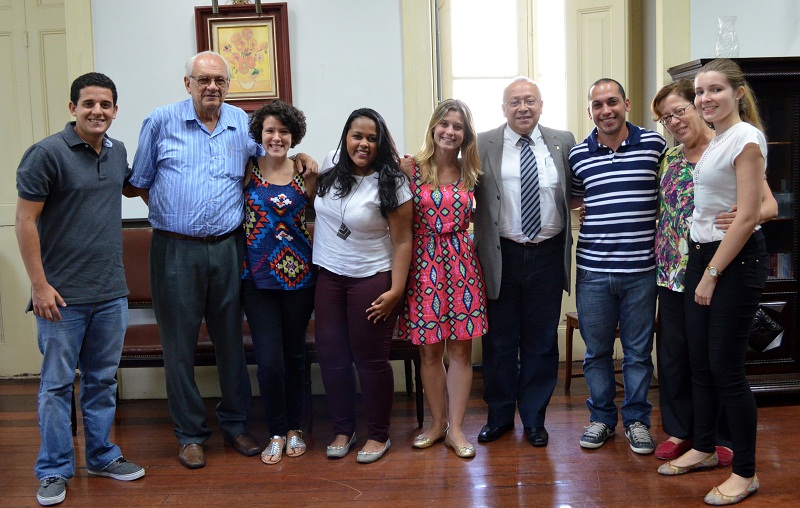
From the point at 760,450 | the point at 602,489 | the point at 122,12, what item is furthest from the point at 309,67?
the point at 760,450

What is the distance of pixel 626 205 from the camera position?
300 centimetres

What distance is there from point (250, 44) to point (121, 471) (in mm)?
2310

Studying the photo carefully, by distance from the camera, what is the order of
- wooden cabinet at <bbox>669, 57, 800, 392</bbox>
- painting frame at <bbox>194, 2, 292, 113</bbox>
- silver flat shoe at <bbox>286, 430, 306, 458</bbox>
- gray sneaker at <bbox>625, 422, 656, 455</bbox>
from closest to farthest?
1. gray sneaker at <bbox>625, 422, 656, 455</bbox>
2. silver flat shoe at <bbox>286, 430, 306, 458</bbox>
3. wooden cabinet at <bbox>669, 57, 800, 392</bbox>
4. painting frame at <bbox>194, 2, 292, 113</bbox>

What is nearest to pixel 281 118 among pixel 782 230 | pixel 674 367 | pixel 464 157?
pixel 464 157

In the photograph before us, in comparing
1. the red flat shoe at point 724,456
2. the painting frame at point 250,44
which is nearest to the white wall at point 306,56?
the painting frame at point 250,44

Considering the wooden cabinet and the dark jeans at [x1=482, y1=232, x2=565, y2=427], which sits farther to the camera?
the wooden cabinet

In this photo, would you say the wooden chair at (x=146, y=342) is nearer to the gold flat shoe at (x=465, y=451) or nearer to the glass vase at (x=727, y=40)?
the gold flat shoe at (x=465, y=451)

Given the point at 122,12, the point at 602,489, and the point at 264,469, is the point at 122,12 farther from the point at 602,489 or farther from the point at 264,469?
the point at 602,489

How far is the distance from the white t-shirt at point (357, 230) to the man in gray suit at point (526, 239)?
42 cm

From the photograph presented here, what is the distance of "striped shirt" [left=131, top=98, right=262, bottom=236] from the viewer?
298 cm

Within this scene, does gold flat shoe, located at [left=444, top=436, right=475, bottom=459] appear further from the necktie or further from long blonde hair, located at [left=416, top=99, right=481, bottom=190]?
long blonde hair, located at [left=416, top=99, right=481, bottom=190]

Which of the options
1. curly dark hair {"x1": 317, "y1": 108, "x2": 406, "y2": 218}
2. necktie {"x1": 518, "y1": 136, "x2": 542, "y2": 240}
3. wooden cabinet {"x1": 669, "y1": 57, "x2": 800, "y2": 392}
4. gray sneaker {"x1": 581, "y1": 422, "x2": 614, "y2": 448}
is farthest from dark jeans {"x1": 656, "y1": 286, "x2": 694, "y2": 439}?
curly dark hair {"x1": 317, "y1": 108, "x2": 406, "y2": 218}

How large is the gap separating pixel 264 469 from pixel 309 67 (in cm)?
220

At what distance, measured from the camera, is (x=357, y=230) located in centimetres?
300
